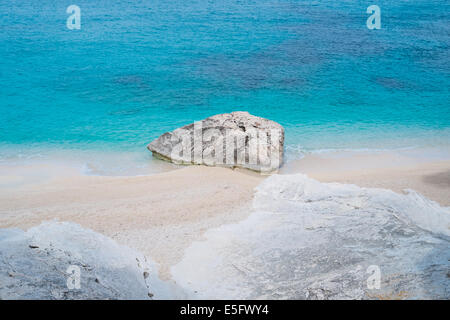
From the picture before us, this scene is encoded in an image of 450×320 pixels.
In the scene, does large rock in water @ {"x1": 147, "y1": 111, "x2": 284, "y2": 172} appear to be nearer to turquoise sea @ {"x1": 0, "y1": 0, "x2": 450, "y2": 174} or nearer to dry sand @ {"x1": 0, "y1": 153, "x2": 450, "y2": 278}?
dry sand @ {"x1": 0, "y1": 153, "x2": 450, "y2": 278}

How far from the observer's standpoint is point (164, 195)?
6.59 meters

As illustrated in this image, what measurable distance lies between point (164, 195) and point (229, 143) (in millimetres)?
1994

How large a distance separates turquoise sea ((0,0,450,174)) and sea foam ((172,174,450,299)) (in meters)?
3.55

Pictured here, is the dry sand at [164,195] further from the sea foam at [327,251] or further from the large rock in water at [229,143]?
the sea foam at [327,251]

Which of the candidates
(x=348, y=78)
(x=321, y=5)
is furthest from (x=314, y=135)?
(x=321, y=5)

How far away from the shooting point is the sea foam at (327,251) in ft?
13.4

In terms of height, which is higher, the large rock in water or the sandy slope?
the large rock in water

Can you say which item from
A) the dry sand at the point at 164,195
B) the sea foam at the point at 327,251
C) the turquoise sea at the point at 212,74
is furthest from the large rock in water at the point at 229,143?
the sea foam at the point at 327,251

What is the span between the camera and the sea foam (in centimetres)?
409

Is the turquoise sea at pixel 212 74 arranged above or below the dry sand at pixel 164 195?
above

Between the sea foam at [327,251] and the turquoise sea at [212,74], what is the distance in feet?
11.7

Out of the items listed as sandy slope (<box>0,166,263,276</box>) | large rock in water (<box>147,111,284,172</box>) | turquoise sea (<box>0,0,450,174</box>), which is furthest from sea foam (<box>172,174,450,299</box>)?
turquoise sea (<box>0,0,450,174</box>)

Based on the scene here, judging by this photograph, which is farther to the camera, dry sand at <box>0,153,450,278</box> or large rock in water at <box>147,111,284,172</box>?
large rock in water at <box>147,111,284,172</box>

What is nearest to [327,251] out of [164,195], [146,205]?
[146,205]
